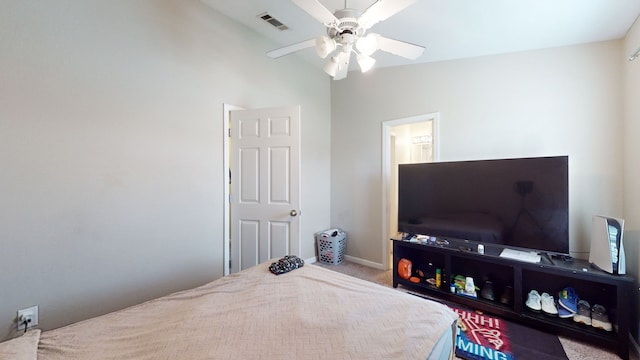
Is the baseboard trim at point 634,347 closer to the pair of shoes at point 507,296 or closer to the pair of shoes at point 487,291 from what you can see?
the pair of shoes at point 507,296

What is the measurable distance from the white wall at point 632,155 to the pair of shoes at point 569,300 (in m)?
0.32

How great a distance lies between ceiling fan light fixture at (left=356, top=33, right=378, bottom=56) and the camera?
164 centimetres

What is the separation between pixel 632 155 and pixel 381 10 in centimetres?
234

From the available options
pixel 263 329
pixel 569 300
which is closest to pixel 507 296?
pixel 569 300

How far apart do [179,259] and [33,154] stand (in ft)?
4.05

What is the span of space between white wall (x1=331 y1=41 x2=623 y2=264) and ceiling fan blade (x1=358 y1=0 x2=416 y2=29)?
181 centimetres

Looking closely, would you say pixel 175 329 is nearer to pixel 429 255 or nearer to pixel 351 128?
pixel 429 255

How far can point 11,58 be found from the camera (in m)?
1.46

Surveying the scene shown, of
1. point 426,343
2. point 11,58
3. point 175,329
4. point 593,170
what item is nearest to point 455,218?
point 593,170

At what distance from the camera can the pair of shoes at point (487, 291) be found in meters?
2.29

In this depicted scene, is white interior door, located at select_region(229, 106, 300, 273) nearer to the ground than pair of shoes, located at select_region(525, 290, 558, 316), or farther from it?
farther from it

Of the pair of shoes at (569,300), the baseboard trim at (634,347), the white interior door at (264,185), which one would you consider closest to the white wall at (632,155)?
the baseboard trim at (634,347)

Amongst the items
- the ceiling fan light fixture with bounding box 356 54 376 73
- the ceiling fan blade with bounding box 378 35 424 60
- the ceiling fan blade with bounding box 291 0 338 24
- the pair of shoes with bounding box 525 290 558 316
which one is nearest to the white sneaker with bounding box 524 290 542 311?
the pair of shoes with bounding box 525 290 558 316

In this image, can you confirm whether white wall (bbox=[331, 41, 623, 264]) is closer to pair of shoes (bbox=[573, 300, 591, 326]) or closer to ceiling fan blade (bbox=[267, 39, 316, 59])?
pair of shoes (bbox=[573, 300, 591, 326])
